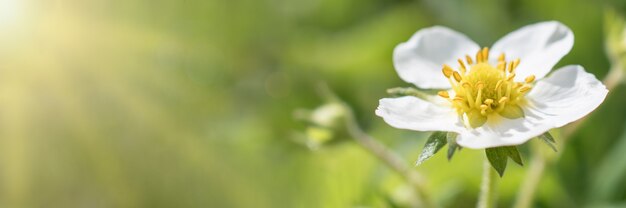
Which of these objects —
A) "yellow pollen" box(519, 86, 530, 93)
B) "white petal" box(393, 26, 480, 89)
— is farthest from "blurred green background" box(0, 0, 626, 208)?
"yellow pollen" box(519, 86, 530, 93)

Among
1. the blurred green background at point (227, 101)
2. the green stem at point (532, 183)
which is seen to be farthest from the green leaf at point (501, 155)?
the blurred green background at point (227, 101)

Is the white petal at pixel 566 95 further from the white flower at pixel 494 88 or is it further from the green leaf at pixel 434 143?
the green leaf at pixel 434 143

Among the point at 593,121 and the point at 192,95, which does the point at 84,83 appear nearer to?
the point at 192,95

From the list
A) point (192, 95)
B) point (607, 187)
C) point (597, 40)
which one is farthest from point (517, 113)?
point (192, 95)

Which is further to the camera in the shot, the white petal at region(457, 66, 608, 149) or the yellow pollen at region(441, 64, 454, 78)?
the yellow pollen at region(441, 64, 454, 78)

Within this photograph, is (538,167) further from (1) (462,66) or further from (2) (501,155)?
(2) (501,155)

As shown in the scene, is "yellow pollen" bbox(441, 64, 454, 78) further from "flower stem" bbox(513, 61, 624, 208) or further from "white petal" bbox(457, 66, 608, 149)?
"flower stem" bbox(513, 61, 624, 208)

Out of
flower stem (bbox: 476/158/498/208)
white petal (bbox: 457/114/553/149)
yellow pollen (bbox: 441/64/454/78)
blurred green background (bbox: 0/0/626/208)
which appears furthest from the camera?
blurred green background (bbox: 0/0/626/208)
